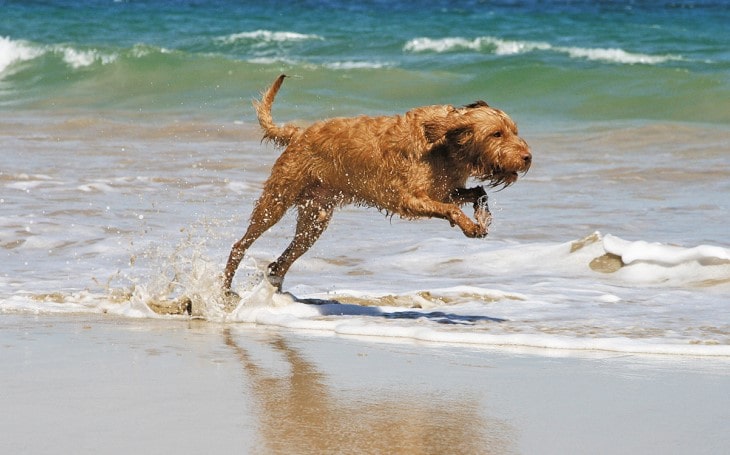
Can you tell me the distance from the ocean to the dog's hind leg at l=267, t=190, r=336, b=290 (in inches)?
7.4

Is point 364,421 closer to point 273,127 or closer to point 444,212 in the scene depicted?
point 444,212

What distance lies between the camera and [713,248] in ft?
28.7

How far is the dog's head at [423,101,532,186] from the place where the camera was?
6.90 m

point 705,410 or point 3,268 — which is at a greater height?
point 705,410

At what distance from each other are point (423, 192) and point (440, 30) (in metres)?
29.4

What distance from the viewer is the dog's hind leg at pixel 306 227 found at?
25.7ft

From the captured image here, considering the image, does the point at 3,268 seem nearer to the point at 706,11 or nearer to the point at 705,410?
the point at 705,410

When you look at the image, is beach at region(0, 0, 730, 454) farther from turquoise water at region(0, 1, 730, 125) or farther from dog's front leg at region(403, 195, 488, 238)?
dog's front leg at region(403, 195, 488, 238)

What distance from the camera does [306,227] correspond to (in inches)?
312

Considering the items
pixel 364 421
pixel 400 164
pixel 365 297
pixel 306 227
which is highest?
pixel 400 164

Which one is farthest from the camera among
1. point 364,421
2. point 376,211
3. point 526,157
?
point 376,211

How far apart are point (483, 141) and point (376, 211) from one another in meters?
4.83

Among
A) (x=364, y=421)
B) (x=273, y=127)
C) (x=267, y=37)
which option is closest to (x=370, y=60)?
(x=267, y=37)

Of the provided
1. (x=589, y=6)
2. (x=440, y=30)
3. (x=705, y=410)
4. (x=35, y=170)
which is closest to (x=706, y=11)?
(x=589, y=6)
